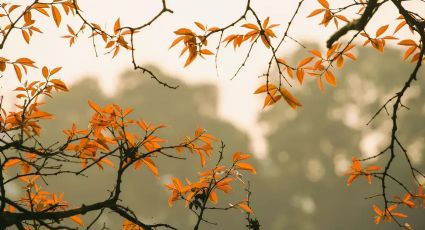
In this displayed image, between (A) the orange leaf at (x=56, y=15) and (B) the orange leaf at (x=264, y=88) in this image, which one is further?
(A) the orange leaf at (x=56, y=15)

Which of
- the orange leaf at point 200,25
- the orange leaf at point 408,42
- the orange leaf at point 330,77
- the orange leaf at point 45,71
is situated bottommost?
the orange leaf at point 45,71

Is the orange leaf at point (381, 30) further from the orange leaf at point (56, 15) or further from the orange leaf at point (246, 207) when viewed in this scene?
the orange leaf at point (56, 15)

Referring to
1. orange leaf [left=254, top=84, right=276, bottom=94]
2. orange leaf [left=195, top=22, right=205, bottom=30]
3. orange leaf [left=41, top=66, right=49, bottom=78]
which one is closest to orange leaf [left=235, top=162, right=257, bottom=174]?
orange leaf [left=254, top=84, right=276, bottom=94]

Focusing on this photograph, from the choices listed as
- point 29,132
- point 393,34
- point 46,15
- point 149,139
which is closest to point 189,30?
point 149,139

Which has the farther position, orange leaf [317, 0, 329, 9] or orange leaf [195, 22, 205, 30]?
orange leaf [317, 0, 329, 9]

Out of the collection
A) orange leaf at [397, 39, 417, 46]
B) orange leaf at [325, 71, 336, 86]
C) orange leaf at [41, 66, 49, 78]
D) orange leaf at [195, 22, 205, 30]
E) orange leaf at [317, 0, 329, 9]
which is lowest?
orange leaf at [41, 66, 49, 78]

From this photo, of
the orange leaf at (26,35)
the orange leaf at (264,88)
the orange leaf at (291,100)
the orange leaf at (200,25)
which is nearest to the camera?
the orange leaf at (291,100)

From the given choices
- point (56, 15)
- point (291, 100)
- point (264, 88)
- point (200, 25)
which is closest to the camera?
point (291, 100)

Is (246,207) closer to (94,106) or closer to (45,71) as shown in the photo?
(94,106)

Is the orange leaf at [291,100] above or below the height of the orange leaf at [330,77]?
below

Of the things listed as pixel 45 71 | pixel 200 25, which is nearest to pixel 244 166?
pixel 200 25

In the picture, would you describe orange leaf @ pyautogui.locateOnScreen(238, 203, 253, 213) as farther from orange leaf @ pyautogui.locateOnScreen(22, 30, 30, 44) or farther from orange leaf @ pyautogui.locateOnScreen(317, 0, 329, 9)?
orange leaf @ pyautogui.locateOnScreen(22, 30, 30, 44)

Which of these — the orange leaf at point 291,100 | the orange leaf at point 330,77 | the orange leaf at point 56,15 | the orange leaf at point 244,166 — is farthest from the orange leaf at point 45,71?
the orange leaf at point 330,77

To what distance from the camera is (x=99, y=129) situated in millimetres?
1449
